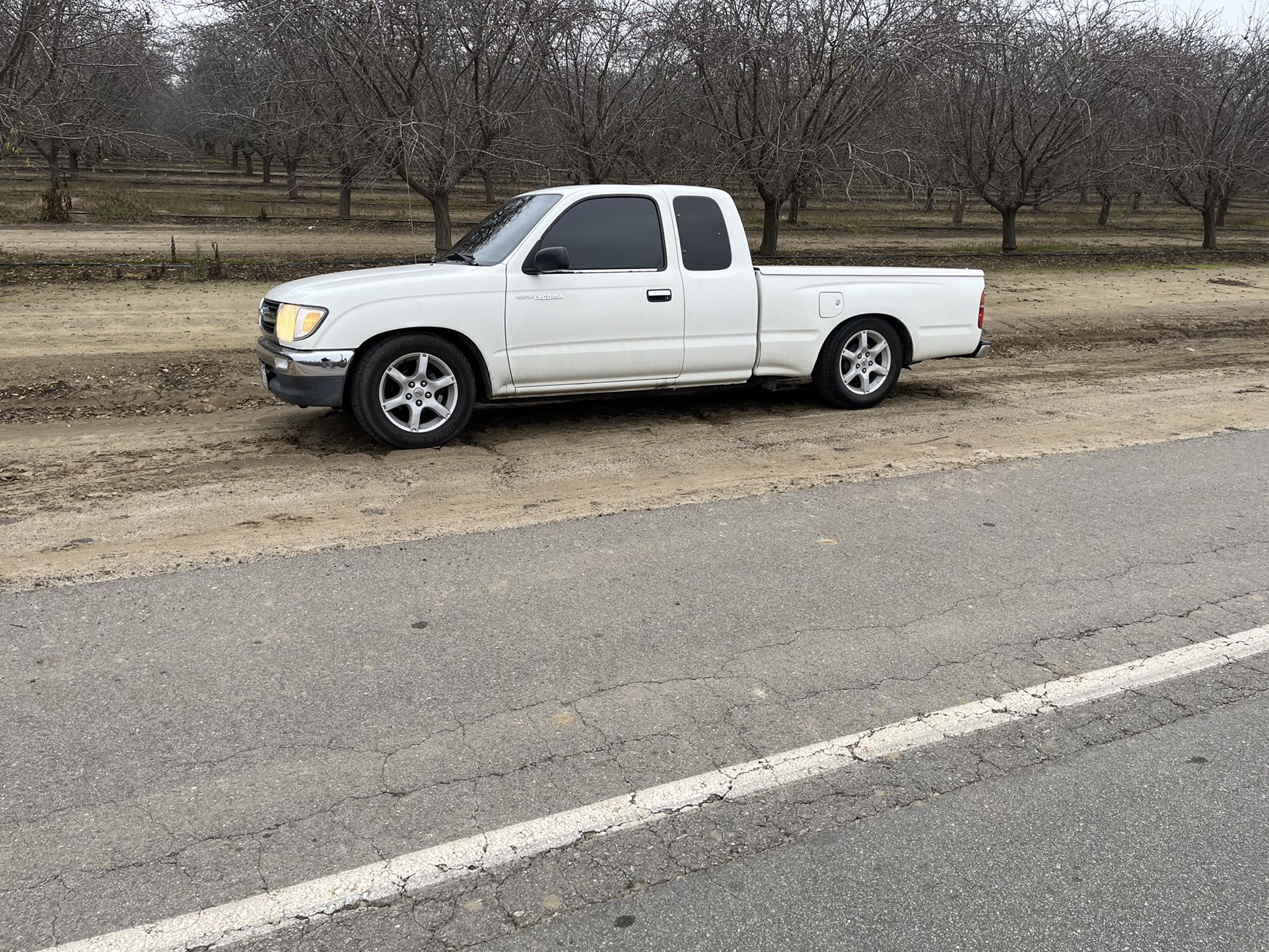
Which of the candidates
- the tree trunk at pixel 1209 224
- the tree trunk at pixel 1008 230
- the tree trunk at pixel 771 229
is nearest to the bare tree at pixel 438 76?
the tree trunk at pixel 771 229

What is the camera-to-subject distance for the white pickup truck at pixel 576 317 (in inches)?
290

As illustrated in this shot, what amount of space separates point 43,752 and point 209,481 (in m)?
3.39

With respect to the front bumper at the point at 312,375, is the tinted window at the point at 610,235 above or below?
above

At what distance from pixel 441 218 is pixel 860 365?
11.9m

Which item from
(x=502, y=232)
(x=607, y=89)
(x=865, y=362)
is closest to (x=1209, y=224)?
(x=607, y=89)

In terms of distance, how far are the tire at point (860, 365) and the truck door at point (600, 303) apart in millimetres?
1511

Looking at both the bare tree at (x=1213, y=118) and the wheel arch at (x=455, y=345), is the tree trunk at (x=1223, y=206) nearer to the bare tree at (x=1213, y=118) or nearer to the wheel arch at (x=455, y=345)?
the bare tree at (x=1213, y=118)

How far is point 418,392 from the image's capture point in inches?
296

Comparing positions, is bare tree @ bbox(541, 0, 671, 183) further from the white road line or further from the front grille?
Result: the white road line

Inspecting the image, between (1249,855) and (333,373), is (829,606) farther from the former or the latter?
(333,373)

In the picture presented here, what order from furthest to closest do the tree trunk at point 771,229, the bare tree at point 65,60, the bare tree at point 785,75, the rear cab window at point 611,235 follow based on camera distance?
the tree trunk at point 771,229 → the bare tree at point 785,75 → the bare tree at point 65,60 → the rear cab window at point 611,235

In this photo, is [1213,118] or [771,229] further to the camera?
[1213,118]

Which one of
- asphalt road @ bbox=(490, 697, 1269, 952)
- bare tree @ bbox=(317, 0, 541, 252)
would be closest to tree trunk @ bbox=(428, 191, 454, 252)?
bare tree @ bbox=(317, 0, 541, 252)

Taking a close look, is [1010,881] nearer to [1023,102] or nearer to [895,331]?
[895,331]
